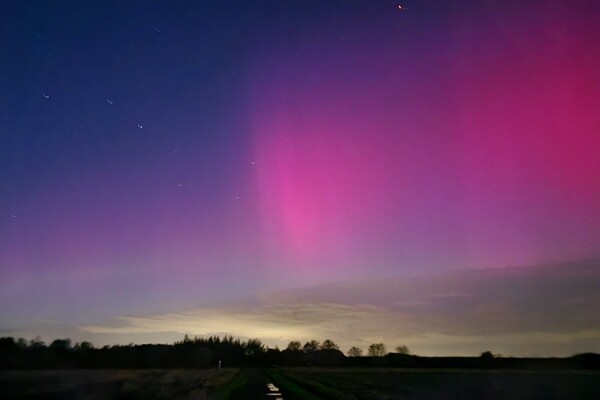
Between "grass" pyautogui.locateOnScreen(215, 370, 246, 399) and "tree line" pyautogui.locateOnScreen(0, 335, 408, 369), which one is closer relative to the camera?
"grass" pyautogui.locateOnScreen(215, 370, 246, 399)

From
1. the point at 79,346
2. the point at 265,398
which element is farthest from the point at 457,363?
the point at 265,398

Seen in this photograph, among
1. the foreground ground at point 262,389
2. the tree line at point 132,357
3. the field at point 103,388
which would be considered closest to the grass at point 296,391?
the foreground ground at point 262,389

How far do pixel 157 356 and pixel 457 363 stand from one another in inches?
3136

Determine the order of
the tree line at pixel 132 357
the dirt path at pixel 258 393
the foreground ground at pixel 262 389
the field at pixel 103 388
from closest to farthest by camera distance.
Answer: the dirt path at pixel 258 393
the field at pixel 103 388
the foreground ground at pixel 262 389
the tree line at pixel 132 357

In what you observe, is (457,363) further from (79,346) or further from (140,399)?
(140,399)

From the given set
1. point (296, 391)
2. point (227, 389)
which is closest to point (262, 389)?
point (227, 389)

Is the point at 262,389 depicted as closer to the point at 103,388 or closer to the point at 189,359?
the point at 103,388

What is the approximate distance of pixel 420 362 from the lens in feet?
552

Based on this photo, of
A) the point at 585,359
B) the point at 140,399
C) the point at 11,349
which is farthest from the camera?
the point at 585,359

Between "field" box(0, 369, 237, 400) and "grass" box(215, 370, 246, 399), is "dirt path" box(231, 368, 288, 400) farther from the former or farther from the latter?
"field" box(0, 369, 237, 400)

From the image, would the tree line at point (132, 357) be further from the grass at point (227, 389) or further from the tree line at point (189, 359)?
the grass at point (227, 389)

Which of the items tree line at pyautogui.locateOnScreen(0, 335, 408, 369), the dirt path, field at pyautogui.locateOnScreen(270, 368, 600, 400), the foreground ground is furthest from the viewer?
tree line at pyautogui.locateOnScreen(0, 335, 408, 369)

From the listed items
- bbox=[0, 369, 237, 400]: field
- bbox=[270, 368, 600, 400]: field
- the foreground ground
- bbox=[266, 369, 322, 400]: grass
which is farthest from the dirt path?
bbox=[270, 368, 600, 400]: field

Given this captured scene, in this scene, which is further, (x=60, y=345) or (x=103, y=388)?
(x=60, y=345)
